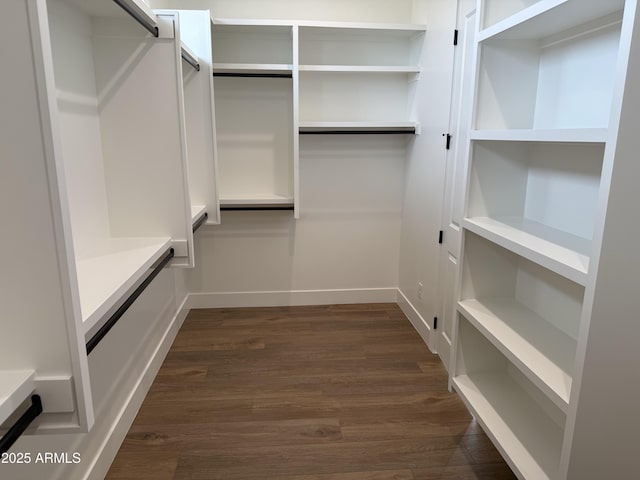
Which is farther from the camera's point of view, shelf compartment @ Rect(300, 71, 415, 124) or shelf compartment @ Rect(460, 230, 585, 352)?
shelf compartment @ Rect(300, 71, 415, 124)

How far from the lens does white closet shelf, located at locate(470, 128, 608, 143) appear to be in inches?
42.5

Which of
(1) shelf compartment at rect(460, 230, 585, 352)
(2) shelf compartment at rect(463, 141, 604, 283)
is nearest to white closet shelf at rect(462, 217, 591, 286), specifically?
(2) shelf compartment at rect(463, 141, 604, 283)

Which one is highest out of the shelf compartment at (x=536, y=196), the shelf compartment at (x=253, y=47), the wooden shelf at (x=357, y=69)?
the shelf compartment at (x=253, y=47)

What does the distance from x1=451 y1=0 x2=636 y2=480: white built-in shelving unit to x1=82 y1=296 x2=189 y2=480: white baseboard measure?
1530 millimetres

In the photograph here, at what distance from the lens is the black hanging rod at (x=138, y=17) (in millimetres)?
1404

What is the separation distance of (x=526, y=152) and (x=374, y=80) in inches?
69.1

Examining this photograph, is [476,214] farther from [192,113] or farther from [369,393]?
[192,113]

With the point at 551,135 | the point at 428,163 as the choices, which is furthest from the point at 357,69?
the point at 551,135

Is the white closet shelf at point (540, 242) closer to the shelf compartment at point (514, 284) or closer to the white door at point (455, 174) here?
the shelf compartment at point (514, 284)

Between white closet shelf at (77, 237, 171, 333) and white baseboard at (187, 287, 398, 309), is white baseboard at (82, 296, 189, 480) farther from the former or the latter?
white closet shelf at (77, 237, 171, 333)

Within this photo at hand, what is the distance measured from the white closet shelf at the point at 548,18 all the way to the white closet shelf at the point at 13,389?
1635mm

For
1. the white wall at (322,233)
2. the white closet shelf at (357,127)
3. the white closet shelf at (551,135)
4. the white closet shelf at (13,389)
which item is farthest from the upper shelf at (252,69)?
the white closet shelf at (13,389)

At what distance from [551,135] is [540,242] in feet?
1.23

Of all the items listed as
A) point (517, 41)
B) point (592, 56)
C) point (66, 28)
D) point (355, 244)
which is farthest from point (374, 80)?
point (66, 28)
